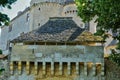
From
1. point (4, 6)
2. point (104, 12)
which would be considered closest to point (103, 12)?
point (104, 12)

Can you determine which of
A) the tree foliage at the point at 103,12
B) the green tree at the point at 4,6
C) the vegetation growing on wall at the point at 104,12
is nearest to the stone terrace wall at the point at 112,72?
the vegetation growing on wall at the point at 104,12

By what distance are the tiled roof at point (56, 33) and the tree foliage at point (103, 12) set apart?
379 cm

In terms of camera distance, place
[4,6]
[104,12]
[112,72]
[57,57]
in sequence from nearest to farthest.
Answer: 1. [4,6]
2. [104,12]
3. [112,72]
4. [57,57]

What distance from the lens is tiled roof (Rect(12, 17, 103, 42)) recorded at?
22.1 meters

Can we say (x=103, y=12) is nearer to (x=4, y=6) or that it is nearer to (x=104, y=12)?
(x=104, y=12)

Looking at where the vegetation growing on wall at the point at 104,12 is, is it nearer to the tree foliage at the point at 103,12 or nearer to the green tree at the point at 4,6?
the tree foliage at the point at 103,12

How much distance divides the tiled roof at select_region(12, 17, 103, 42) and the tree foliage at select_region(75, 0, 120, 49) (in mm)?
3794

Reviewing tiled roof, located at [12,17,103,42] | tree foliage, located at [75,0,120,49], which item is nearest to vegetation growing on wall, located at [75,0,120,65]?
tree foliage, located at [75,0,120,49]

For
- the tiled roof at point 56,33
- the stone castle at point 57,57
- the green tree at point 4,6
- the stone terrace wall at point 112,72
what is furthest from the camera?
the tiled roof at point 56,33

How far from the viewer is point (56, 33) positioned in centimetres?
2305

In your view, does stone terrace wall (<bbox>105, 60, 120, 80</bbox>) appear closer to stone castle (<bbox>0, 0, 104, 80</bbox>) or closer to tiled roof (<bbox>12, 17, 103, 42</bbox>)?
stone castle (<bbox>0, 0, 104, 80</bbox>)

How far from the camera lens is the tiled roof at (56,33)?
22.1m

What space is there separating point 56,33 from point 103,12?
6772 millimetres

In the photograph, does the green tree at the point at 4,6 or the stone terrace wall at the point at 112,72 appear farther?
the stone terrace wall at the point at 112,72
